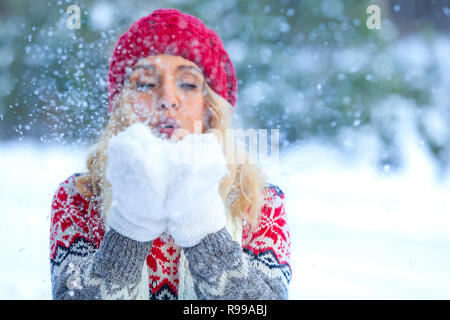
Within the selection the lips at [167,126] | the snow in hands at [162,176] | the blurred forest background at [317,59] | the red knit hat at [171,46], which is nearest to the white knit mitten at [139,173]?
the snow in hands at [162,176]

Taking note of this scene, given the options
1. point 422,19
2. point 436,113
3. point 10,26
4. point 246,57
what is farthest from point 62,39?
point 436,113

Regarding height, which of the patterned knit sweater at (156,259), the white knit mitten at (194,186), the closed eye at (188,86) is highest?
the closed eye at (188,86)

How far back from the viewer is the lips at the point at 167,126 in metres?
0.66

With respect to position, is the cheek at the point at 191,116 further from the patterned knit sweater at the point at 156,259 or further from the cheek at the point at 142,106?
Answer: the patterned knit sweater at the point at 156,259

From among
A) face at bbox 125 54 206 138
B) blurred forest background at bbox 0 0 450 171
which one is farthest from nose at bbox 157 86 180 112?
blurred forest background at bbox 0 0 450 171

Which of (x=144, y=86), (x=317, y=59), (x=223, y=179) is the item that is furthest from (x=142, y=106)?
(x=317, y=59)

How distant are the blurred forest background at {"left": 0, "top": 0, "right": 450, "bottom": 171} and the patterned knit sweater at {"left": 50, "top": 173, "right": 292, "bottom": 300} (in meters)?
0.44

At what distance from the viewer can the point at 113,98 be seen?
0.77 m

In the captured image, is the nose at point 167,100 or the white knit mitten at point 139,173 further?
the nose at point 167,100

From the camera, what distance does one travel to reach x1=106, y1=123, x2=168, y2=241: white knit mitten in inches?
19.0

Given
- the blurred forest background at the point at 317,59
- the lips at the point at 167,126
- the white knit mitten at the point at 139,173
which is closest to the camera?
the white knit mitten at the point at 139,173

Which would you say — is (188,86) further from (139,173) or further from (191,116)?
(139,173)

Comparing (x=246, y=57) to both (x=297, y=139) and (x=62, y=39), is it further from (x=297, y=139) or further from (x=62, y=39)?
(x=62, y=39)
